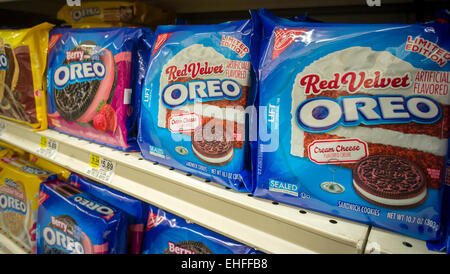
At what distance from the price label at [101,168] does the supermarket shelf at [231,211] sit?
2 centimetres

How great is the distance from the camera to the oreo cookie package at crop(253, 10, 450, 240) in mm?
514

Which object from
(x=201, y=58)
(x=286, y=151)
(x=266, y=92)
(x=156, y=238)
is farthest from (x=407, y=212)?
(x=156, y=238)

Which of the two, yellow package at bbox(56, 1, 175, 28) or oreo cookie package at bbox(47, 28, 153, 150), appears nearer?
oreo cookie package at bbox(47, 28, 153, 150)

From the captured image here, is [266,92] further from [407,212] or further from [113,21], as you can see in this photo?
[113,21]

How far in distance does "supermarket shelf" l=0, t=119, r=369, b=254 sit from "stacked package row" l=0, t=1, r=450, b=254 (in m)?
0.03

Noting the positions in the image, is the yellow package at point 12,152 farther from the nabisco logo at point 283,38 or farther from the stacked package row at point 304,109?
the nabisco logo at point 283,38

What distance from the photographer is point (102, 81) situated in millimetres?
969

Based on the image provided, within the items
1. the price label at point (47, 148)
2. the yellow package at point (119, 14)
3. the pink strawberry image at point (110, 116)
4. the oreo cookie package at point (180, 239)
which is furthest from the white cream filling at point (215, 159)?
the yellow package at point (119, 14)

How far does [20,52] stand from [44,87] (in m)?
0.19

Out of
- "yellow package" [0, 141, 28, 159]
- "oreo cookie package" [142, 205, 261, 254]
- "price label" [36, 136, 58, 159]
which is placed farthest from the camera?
"yellow package" [0, 141, 28, 159]

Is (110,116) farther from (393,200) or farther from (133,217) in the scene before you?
(393,200)

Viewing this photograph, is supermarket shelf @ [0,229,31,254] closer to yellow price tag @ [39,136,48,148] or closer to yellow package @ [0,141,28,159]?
yellow package @ [0,141,28,159]

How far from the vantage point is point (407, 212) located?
0.54 meters

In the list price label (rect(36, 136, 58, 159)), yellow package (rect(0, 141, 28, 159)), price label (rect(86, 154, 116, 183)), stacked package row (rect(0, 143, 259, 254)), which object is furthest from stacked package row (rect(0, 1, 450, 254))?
yellow package (rect(0, 141, 28, 159))
